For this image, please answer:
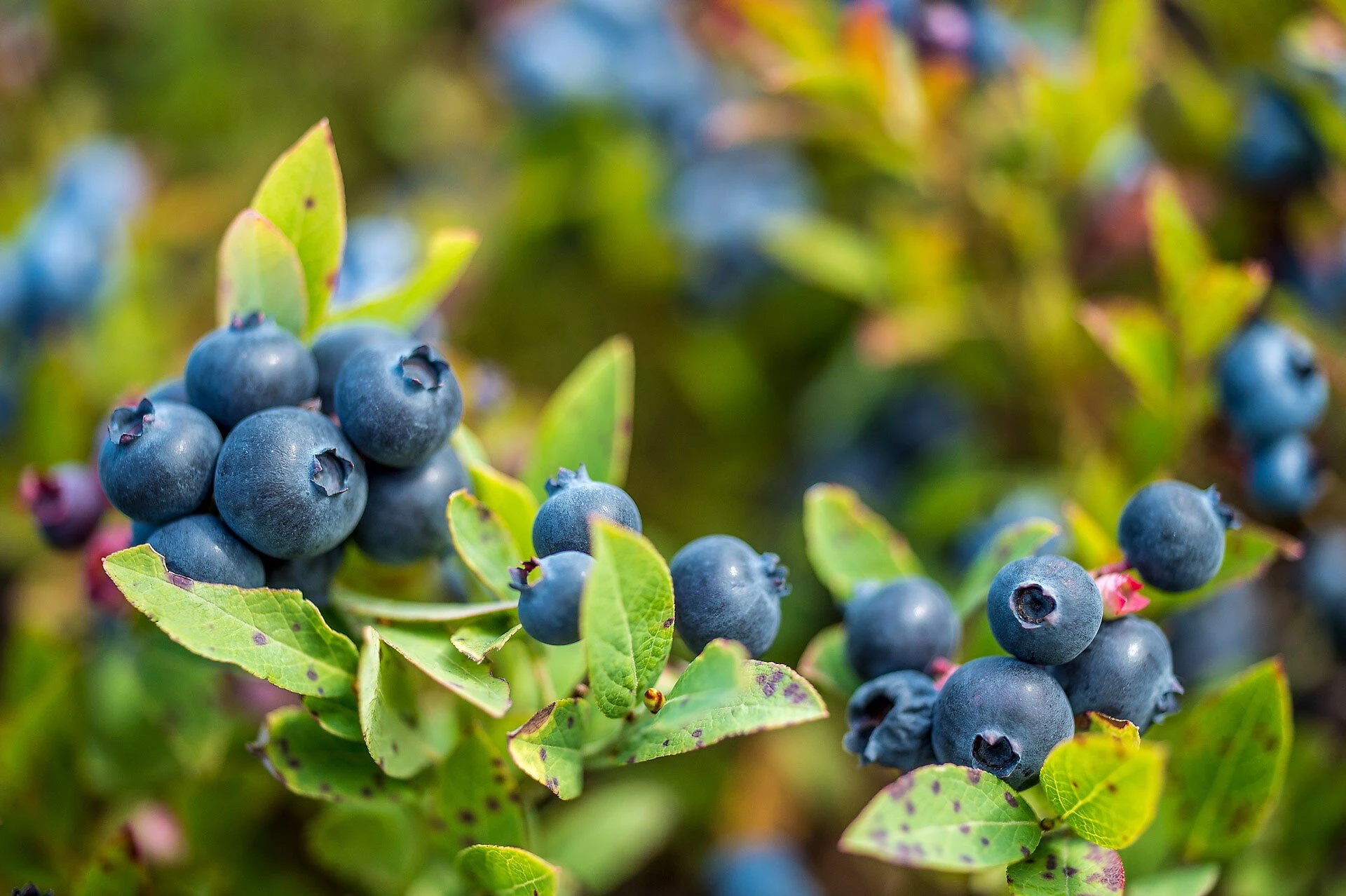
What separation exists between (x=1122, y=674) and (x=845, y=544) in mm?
341

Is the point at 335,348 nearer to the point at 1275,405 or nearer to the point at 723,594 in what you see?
the point at 723,594

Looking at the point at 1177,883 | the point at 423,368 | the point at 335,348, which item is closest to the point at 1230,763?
the point at 1177,883

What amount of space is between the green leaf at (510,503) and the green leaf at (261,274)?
0.26 m

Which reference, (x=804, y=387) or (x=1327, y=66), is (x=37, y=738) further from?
(x=1327, y=66)

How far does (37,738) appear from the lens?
133cm

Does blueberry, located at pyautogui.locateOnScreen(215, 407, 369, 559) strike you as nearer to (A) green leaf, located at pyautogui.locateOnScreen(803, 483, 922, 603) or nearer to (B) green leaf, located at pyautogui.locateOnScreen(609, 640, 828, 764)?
(B) green leaf, located at pyautogui.locateOnScreen(609, 640, 828, 764)

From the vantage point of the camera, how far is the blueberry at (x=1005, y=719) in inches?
34.0

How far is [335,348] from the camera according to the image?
1.04 m

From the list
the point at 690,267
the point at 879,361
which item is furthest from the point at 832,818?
the point at 690,267

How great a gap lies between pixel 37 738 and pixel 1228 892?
1.66 metres

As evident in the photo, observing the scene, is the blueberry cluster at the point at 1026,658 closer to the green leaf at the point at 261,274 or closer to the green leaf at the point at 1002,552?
the green leaf at the point at 1002,552

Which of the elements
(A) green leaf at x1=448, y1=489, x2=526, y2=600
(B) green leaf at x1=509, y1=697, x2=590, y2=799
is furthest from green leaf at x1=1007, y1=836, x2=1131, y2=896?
(A) green leaf at x1=448, y1=489, x2=526, y2=600

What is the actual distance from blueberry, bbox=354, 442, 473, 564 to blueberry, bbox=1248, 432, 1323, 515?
104 cm

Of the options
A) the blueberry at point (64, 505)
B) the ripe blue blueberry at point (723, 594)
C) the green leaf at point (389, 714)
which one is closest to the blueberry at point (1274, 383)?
the ripe blue blueberry at point (723, 594)
